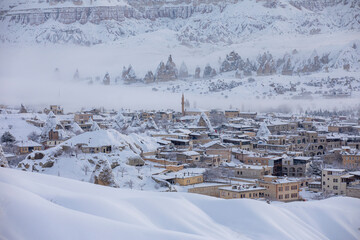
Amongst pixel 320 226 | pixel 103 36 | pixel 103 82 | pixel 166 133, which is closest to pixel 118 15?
pixel 103 36

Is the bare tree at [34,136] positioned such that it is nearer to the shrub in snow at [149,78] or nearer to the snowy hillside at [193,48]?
the snowy hillside at [193,48]

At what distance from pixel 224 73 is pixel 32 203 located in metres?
82.7

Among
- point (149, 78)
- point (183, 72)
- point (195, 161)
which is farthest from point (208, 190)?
point (183, 72)

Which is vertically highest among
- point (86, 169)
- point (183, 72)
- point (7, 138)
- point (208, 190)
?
point (183, 72)

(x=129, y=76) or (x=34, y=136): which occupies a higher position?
(x=129, y=76)

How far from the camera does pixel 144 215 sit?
1220cm

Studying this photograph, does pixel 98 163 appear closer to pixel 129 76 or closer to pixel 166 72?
pixel 166 72

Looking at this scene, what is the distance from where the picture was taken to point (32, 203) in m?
10.2

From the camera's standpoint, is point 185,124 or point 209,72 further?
point 209,72

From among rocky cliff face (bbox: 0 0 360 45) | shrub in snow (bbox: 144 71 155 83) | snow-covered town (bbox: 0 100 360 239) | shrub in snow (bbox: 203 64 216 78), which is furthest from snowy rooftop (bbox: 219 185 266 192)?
rocky cliff face (bbox: 0 0 360 45)

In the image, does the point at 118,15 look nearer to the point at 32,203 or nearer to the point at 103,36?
the point at 103,36

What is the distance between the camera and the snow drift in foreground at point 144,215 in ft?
31.9

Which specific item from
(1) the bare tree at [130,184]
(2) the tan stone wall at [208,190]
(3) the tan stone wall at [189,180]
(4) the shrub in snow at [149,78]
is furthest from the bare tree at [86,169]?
(4) the shrub in snow at [149,78]

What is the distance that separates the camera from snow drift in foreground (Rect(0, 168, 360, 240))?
382 inches
